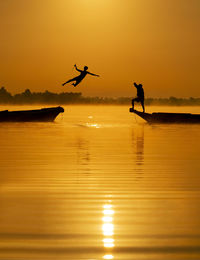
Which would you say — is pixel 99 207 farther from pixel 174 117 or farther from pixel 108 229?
pixel 174 117

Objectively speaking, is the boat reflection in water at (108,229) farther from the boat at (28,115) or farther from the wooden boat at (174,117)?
the boat at (28,115)

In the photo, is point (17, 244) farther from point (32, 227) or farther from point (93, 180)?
point (93, 180)

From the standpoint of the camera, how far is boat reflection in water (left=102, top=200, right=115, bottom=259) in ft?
15.4

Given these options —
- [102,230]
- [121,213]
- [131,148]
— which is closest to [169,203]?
[121,213]

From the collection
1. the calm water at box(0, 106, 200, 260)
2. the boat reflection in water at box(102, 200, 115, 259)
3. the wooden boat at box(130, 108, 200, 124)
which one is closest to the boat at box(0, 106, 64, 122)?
the wooden boat at box(130, 108, 200, 124)

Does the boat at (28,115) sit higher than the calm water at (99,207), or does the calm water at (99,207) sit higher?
the calm water at (99,207)

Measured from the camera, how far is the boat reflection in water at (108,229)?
15.4ft

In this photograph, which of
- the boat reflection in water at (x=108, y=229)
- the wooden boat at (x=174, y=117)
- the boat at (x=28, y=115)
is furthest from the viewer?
the boat at (x=28, y=115)

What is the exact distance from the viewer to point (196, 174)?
934 cm

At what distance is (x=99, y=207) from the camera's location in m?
6.36

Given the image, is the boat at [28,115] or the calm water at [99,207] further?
the boat at [28,115]

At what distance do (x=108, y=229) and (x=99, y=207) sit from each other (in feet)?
3.43

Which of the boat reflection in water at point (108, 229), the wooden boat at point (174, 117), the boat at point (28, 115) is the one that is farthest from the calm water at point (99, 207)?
the boat at point (28, 115)

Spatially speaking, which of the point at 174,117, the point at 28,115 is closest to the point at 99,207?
the point at 174,117
